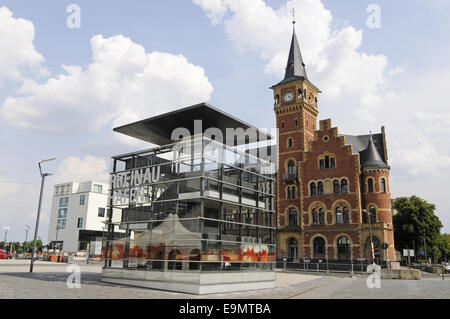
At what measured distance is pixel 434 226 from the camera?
2450 inches

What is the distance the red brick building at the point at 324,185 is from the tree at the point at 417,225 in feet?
53.3

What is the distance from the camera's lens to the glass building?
764 inches

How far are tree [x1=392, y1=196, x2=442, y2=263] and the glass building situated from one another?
47.0 metres

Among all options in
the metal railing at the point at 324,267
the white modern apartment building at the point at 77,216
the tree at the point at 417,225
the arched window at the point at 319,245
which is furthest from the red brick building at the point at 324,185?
the white modern apartment building at the point at 77,216

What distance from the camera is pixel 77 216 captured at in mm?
78750

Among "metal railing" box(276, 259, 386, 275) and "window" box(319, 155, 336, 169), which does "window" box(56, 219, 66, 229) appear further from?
"window" box(319, 155, 336, 169)

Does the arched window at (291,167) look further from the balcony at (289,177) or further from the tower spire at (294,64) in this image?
the tower spire at (294,64)

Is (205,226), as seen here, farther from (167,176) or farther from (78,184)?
(78,184)

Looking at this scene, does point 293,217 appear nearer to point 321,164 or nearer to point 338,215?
point 338,215

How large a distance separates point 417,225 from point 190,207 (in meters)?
53.7

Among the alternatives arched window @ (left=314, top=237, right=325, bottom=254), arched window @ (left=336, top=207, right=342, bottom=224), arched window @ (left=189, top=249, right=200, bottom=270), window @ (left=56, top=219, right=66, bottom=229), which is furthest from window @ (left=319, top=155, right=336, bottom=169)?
window @ (left=56, top=219, right=66, bottom=229)
